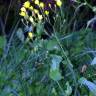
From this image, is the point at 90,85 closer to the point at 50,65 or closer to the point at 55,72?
the point at 55,72

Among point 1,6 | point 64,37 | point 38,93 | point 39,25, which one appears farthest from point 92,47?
point 1,6

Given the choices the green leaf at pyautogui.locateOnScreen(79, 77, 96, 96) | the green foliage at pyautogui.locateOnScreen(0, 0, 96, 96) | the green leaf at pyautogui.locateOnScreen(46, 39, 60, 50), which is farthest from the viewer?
the green leaf at pyautogui.locateOnScreen(46, 39, 60, 50)

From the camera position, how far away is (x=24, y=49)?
331cm

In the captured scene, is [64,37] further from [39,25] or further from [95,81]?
[95,81]

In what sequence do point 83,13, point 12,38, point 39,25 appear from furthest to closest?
1. point 83,13
2. point 12,38
3. point 39,25

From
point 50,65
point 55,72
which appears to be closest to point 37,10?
point 50,65

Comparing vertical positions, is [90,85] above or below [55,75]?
below

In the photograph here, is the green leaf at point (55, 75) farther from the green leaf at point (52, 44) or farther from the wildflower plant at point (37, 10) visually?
the wildflower plant at point (37, 10)

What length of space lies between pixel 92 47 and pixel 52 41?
43 cm

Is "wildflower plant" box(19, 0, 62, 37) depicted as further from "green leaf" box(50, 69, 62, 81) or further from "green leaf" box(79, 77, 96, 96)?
"green leaf" box(79, 77, 96, 96)

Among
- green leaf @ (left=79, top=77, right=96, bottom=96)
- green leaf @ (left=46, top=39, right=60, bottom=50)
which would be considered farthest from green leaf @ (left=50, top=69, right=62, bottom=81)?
green leaf @ (left=46, top=39, right=60, bottom=50)

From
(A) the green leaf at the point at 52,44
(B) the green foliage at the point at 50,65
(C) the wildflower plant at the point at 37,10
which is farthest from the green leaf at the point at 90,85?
(C) the wildflower plant at the point at 37,10

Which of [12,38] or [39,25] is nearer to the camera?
[39,25]

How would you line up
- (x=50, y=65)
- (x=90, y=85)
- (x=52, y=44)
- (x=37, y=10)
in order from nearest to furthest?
(x=90, y=85) < (x=50, y=65) < (x=52, y=44) < (x=37, y=10)
